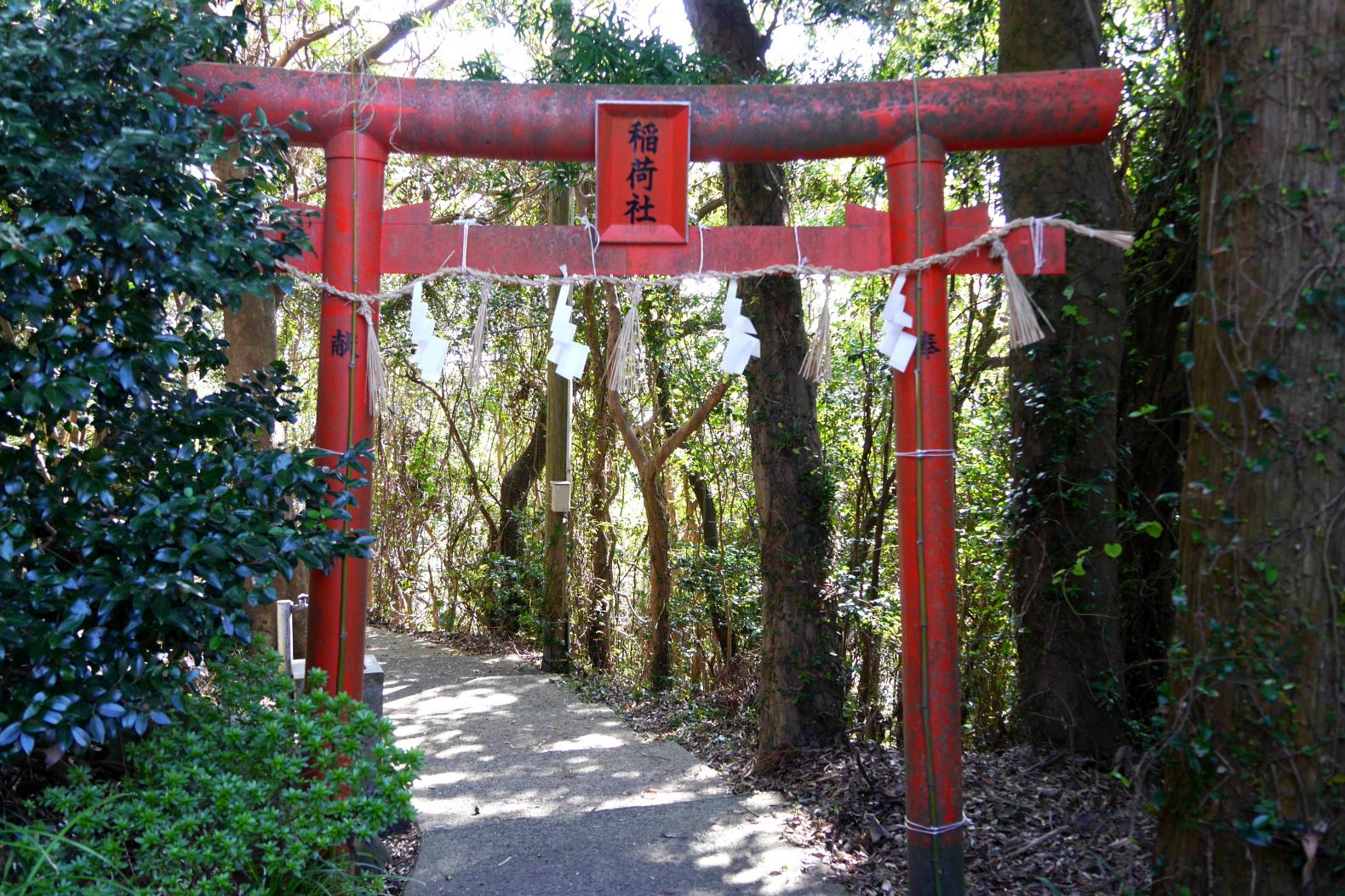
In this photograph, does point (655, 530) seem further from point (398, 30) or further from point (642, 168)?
point (642, 168)

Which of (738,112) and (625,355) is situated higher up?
(738,112)

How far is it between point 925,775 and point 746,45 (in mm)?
4210

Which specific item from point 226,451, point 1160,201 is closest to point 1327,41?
point 1160,201

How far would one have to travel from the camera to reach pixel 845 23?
20.5 ft

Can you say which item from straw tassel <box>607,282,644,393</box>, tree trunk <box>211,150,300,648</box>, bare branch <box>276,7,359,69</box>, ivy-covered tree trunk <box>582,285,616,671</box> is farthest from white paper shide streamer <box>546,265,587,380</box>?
ivy-covered tree trunk <box>582,285,616,671</box>

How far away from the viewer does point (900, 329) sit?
3678mm

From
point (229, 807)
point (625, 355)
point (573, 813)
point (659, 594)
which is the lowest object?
point (573, 813)

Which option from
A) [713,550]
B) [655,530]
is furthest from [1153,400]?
[655,530]

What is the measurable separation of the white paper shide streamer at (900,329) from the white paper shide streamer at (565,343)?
1111 mm

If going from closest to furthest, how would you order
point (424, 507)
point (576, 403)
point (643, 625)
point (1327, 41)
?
point (1327, 41) → point (643, 625) → point (576, 403) → point (424, 507)

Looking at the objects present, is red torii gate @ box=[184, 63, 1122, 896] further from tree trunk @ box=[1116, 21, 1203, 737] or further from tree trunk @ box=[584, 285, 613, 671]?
tree trunk @ box=[584, 285, 613, 671]

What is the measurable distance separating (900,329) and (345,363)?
6.56 ft

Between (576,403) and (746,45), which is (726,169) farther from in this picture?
(576,403)

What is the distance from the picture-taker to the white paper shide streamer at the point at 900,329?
3641 millimetres
